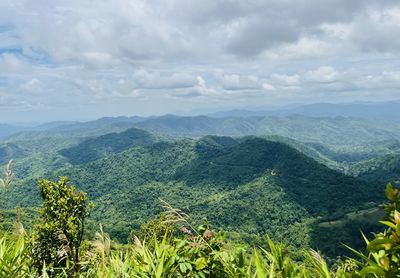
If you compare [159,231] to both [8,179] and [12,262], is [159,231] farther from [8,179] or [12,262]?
[12,262]

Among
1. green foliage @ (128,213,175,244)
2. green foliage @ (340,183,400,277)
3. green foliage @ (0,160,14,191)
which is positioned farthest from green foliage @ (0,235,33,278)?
green foliage @ (340,183,400,277)

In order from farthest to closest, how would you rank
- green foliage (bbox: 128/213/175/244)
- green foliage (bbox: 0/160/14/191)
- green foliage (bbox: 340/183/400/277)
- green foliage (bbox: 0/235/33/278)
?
green foliage (bbox: 0/160/14/191) < green foliage (bbox: 128/213/175/244) < green foliage (bbox: 0/235/33/278) < green foliage (bbox: 340/183/400/277)

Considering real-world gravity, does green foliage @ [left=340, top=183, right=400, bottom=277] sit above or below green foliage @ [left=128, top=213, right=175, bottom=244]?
above

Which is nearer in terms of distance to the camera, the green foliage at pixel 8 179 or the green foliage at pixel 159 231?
the green foliage at pixel 159 231

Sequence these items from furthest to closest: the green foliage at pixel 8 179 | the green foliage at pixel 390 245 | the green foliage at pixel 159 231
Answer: the green foliage at pixel 8 179, the green foliage at pixel 159 231, the green foliage at pixel 390 245

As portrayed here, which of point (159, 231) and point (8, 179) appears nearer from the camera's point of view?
point (8, 179)

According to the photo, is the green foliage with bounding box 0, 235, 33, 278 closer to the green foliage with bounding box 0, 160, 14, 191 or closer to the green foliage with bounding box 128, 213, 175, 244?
the green foliage with bounding box 128, 213, 175, 244

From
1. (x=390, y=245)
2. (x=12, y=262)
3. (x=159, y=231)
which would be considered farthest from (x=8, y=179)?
(x=159, y=231)

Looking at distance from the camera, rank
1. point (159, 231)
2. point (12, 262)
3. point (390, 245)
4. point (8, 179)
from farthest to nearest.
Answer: point (159, 231) → point (8, 179) → point (12, 262) → point (390, 245)

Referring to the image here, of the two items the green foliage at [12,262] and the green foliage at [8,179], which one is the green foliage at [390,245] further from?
the green foliage at [8,179]

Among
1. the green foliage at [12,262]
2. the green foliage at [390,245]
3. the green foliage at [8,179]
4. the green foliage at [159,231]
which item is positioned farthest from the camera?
the green foliage at [8,179]

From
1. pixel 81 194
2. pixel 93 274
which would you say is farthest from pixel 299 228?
pixel 93 274

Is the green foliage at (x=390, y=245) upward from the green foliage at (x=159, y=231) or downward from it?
upward

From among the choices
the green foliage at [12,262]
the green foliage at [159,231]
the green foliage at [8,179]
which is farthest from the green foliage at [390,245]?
the green foliage at [8,179]
